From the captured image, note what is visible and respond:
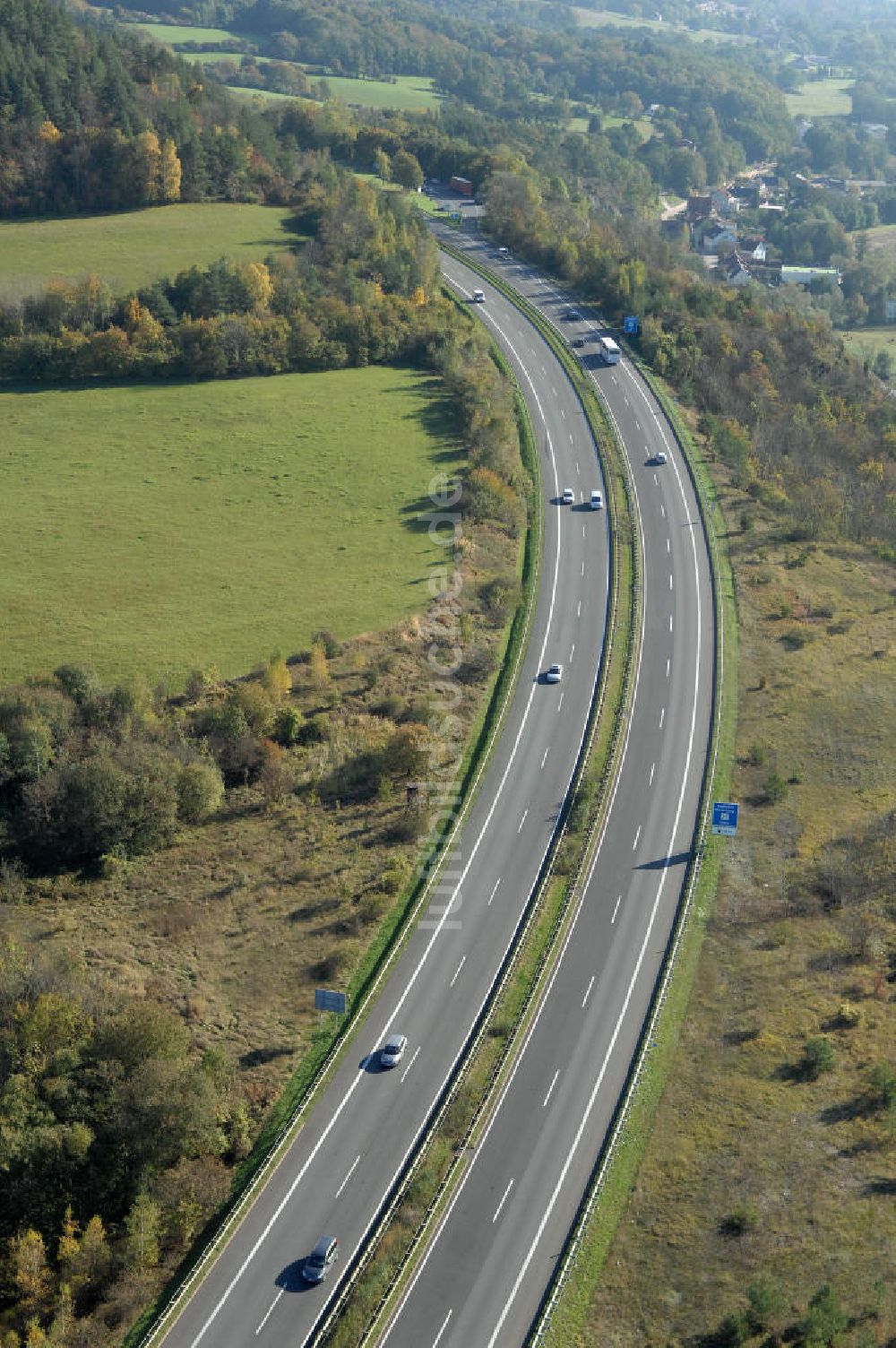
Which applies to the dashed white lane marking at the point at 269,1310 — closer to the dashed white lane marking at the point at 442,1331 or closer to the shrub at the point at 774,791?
the dashed white lane marking at the point at 442,1331

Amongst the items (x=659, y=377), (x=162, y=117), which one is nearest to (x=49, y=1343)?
(x=659, y=377)

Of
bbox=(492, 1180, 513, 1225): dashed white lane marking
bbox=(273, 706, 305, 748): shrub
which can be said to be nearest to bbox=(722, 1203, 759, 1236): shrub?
bbox=(492, 1180, 513, 1225): dashed white lane marking

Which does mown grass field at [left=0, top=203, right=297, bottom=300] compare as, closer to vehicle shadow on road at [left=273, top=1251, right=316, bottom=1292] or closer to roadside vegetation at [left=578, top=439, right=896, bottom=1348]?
roadside vegetation at [left=578, top=439, right=896, bottom=1348]

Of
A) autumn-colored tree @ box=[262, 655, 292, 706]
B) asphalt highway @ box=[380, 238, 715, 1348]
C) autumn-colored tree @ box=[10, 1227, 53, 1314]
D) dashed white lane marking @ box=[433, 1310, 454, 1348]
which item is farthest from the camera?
autumn-colored tree @ box=[262, 655, 292, 706]

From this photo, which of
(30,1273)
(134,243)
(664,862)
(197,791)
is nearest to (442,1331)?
(30,1273)

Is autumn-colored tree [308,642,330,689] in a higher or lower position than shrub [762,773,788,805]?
higher

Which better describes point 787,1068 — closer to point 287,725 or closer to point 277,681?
point 287,725

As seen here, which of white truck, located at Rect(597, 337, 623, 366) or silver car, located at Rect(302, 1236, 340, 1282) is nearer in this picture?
silver car, located at Rect(302, 1236, 340, 1282)
